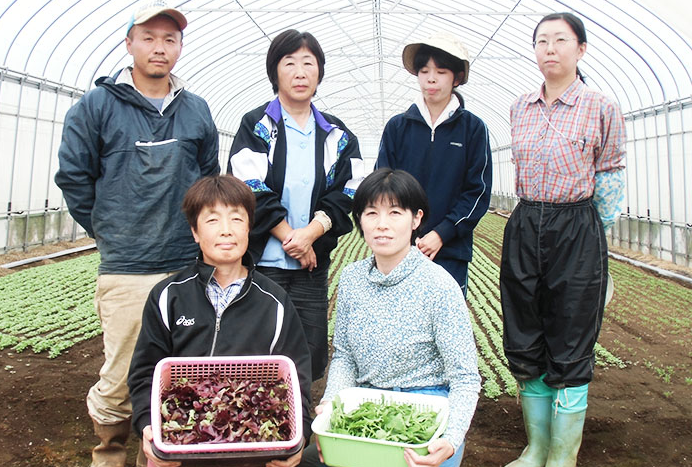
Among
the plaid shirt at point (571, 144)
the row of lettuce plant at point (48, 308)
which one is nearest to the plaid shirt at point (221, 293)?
the plaid shirt at point (571, 144)

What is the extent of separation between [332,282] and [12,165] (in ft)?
20.0

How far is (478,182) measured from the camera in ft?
11.1

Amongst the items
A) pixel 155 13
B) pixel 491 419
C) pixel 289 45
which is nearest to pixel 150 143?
pixel 155 13

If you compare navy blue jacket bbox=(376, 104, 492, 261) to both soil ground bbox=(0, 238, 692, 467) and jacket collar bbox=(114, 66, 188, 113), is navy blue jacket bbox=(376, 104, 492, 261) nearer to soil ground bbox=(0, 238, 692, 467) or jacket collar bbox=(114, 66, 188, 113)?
jacket collar bbox=(114, 66, 188, 113)

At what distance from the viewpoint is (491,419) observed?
4.27 meters

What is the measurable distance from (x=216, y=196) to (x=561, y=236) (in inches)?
68.1

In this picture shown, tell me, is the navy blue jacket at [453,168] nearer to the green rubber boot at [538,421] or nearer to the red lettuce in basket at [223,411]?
the green rubber boot at [538,421]

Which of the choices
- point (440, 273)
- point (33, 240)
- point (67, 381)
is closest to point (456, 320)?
point (440, 273)

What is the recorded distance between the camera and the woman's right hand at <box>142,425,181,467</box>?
2.08 metres

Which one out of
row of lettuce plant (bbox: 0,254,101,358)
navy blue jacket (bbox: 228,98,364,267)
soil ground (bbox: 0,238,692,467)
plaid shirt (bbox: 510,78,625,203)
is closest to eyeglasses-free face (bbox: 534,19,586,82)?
plaid shirt (bbox: 510,78,625,203)

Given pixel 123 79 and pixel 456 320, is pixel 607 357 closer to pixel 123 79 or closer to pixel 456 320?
pixel 456 320

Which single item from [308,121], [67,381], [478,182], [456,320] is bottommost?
[67,381]

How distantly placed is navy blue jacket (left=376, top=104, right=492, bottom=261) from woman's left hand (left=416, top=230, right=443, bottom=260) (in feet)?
0.38

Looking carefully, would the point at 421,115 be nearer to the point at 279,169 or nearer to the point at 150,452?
the point at 279,169
